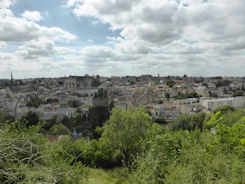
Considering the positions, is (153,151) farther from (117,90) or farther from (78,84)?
(78,84)

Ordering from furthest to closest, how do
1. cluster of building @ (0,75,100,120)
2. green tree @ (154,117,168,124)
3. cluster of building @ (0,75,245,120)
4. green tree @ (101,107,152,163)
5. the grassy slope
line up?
cluster of building @ (0,75,245,120) < cluster of building @ (0,75,100,120) < green tree @ (154,117,168,124) < green tree @ (101,107,152,163) < the grassy slope

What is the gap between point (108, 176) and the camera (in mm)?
9016

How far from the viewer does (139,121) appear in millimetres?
9711

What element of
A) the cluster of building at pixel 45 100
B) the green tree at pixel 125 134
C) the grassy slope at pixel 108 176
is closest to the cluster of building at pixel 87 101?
the cluster of building at pixel 45 100

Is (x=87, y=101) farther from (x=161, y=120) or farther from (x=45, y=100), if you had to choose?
(x=161, y=120)

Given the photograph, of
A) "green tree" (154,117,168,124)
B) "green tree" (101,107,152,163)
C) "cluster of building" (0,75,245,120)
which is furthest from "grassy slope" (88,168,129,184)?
"green tree" (154,117,168,124)

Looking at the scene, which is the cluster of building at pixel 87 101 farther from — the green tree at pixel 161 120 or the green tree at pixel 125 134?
the green tree at pixel 125 134

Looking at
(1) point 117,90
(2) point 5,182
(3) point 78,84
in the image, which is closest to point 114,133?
(2) point 5,182

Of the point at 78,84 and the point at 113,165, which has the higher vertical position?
the point at 78,84

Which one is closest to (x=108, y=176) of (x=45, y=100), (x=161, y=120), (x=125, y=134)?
(x=125, y=134)

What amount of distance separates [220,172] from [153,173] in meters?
1.41

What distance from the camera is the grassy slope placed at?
322 inches

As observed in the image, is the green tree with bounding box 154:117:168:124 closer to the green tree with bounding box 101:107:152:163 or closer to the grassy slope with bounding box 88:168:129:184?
the green tree with bounding box 101:107:152:163

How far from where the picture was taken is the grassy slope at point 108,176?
8188mm
